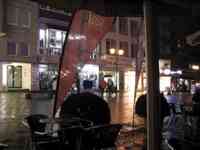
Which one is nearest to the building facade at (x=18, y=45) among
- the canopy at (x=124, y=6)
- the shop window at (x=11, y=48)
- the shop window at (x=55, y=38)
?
the shop window at (x=11, y=48)

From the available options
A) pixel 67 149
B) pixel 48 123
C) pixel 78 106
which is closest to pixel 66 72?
pixel 78 106

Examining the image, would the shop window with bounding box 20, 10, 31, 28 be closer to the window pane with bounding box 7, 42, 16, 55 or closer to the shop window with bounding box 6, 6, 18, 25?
the shop window with bounding box 6, 6, 18, 25

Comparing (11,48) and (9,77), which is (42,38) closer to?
(11,48)

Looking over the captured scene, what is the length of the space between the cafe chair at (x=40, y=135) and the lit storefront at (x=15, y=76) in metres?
24.1

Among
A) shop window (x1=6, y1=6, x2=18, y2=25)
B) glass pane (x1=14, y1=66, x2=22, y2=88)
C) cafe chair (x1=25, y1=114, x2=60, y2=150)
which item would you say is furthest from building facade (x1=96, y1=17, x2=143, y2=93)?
cafe chair (x1=25, y1=114, x2=60, y2=150)

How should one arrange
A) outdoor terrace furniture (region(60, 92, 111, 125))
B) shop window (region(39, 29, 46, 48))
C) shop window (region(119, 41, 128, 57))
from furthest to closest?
shop window (region(119, 41, 128, 57)) < shop window (region(39, 29, 46, 48)) < outdoor terrace furniture (region(60, 92, 111, 125))

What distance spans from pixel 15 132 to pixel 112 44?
29599mm

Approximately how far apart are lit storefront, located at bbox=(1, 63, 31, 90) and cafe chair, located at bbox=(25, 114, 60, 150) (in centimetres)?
2408

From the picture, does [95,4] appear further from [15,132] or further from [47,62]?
[47,62]

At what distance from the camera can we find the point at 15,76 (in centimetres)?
2873

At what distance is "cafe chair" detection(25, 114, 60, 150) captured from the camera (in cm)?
428

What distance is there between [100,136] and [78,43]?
209 centimetres

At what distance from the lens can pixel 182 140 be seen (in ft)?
16.6

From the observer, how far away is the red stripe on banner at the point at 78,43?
5.47 metres
